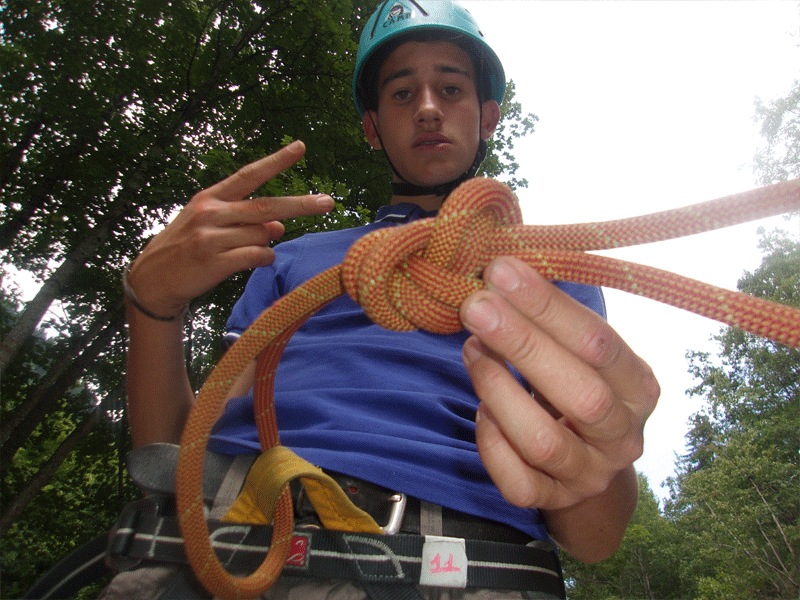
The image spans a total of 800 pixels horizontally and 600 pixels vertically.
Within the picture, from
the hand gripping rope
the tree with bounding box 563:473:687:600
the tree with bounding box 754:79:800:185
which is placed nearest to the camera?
the hand gripping rope

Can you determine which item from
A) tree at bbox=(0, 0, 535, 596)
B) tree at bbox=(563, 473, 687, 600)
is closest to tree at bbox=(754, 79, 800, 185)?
tree at bbox=(0, 0, 535, 596)

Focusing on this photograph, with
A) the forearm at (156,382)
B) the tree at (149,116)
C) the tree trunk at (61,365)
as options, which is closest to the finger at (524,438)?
the forearm at (156,382)

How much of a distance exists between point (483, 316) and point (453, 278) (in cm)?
11

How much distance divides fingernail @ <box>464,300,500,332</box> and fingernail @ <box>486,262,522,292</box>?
40mm

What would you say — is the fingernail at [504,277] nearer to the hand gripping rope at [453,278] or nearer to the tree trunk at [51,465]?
the hand gripping rope at [453,278]

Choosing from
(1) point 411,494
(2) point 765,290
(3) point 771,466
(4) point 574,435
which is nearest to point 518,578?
(1) point 411,494

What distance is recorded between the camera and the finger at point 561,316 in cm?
74

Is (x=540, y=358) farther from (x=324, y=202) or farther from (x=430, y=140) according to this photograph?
(x=430, y=140)

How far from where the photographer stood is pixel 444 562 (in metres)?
0.99

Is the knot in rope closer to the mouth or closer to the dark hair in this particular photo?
the mouth

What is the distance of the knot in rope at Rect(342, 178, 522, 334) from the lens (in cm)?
80

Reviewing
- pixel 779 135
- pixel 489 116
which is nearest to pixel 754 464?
pixel 779 135

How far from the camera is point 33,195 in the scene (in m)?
6.06

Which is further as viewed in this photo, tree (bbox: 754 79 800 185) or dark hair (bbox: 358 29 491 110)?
tree (bbox: 754 79 800 185)
